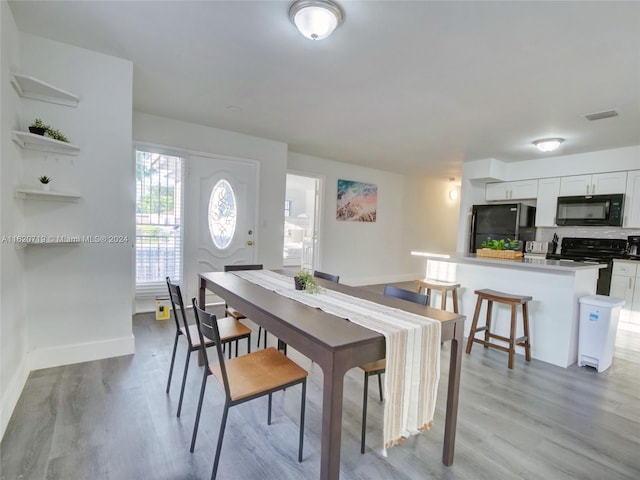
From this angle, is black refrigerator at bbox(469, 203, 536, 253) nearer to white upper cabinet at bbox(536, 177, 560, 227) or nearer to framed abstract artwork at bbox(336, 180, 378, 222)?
white upper cabinet at bbox(536, 177, 560, 227)

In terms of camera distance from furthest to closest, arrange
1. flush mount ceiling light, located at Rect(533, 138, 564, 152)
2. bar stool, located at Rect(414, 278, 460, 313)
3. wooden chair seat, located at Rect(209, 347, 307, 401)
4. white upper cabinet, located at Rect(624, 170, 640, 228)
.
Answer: white upper cabinet, located at Rect(624, 170, 640, 228) < flush mount ceiling light, located at Rect(533, 138, 564, 152) < bar stool, located at Rect(414, 278, 460, 313) < wooden chair seat, located at Rect(209, 347, 307, 401)

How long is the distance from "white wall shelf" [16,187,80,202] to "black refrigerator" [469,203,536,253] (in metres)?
5.71

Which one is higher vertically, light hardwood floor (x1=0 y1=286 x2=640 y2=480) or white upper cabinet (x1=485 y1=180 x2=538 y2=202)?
white upper cabinet (x1=485 y1=180 x2=538 y2=202)

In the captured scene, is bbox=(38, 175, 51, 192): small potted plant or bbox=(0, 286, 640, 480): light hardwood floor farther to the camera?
bbox=(38, 175, 51, 192): small potted plant

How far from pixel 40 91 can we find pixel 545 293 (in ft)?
15.0

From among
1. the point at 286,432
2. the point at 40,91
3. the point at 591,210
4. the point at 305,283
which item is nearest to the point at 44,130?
the point at 40,91

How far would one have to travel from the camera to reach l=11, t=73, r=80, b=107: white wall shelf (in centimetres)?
206

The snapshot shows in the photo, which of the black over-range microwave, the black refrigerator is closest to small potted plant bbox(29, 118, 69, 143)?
the black refrigerator

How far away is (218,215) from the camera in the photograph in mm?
4348

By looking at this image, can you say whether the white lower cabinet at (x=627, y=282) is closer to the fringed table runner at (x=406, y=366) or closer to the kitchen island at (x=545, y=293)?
the kitchen island at (x=545, y=293)

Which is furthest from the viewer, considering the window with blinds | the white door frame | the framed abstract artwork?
the framed abstract artwork

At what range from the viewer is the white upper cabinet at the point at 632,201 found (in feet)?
14.0

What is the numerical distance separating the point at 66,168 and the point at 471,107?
3701 mm

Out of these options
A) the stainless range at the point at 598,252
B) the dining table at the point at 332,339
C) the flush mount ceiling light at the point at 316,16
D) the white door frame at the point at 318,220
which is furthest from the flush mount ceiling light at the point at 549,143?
the dining table at the point at 332,339
